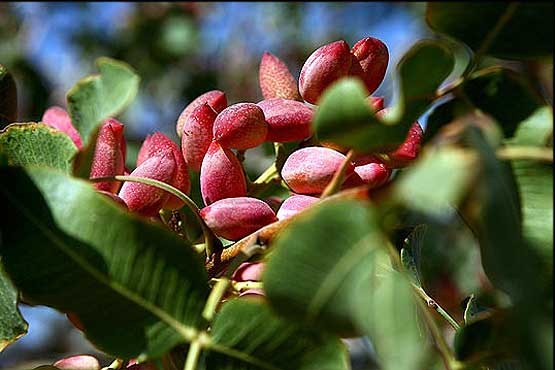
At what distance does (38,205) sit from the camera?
52cm

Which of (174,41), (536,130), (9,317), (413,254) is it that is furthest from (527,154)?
(174,41)

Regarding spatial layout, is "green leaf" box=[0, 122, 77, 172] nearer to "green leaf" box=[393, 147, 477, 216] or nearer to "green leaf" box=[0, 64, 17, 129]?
"green leaf" box=[0, 64, 17, 129]

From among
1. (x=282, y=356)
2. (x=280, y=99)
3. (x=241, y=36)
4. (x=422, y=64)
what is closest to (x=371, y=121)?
(x=422, y=64)

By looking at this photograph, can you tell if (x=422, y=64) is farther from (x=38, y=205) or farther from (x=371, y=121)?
(x=38, y=205)

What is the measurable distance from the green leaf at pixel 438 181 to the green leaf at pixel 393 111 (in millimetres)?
62

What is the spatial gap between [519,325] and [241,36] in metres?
3.09

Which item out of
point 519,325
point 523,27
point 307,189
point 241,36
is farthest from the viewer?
point 241,36

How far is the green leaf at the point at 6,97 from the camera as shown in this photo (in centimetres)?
79

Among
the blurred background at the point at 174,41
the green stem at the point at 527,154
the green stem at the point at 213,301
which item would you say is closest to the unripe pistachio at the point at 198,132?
the green stem at the point at 213,301

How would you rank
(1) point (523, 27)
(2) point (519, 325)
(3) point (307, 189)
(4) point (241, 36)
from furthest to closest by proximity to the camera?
(4) point (241, 36)
(3) point (307, 189)
(1) point (523, 27)
(2) point (519, 325)

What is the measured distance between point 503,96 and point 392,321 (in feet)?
0.63

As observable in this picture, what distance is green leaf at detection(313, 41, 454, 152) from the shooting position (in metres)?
0.44

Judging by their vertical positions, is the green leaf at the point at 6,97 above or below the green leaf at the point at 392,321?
above

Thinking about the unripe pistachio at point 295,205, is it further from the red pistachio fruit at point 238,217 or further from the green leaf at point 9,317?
the green leaf at point 9,317
